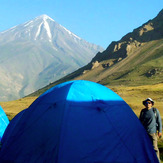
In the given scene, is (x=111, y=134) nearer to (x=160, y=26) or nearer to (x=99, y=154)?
(x=99, y=154)

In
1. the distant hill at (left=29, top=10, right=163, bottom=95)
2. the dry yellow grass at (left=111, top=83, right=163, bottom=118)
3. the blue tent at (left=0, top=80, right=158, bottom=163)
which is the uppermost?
the distant hill at (left=29, top=10, right=163, bottom=95)

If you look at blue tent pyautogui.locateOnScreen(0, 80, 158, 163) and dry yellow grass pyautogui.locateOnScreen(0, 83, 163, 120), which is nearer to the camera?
blue tent pyautogui.locateOnScreen(0, 80, 158, 163)

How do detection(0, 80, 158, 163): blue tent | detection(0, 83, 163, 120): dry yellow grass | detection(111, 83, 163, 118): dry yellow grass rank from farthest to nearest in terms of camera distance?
detection(0, 83, 163, 120): dry yellow grass, detection(111, 83, 163, 118): dry yellow grass, detection(0, 80, 158, 163): blue tent

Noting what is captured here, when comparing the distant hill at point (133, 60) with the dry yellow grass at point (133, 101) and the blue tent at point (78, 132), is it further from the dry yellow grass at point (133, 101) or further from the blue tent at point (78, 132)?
the blue tent at point (78, 132)

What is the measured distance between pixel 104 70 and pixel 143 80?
48.7 metres

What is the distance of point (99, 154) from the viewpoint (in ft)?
27.1

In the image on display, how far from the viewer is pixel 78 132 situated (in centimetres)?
841

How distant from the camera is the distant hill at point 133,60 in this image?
12960cm

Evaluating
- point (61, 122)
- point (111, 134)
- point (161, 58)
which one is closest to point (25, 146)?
point (61, 122)

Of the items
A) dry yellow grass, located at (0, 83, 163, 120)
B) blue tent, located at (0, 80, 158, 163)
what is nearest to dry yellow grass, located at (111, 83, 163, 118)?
dry yellow grass, located at (0, 83, 163, 120)

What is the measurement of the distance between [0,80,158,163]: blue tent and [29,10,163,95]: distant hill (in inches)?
4353

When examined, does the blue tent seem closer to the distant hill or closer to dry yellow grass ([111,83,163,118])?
dry yellow grass ([111,83,163,118])

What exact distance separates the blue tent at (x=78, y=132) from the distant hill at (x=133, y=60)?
110571mm

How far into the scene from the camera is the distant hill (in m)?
130
